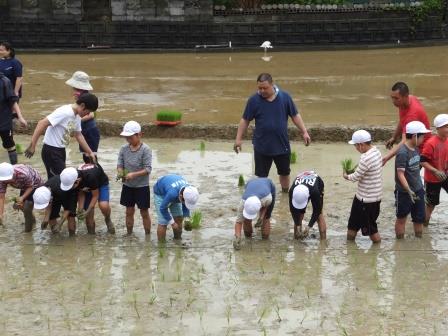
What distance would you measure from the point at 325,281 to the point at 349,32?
15965 millimetres

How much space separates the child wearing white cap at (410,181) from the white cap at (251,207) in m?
1.41

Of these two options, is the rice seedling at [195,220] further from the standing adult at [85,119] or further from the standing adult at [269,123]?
the standing adult at [85,119]

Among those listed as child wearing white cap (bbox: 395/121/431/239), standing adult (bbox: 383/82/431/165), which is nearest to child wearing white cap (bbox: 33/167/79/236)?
child wearing white cap (bbox: 395/121/431/239)

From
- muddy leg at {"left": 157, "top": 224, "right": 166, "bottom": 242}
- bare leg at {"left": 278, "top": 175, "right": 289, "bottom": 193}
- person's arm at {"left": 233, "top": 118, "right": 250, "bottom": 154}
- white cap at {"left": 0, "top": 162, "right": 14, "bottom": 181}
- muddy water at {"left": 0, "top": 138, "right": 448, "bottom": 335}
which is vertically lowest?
muddy water at {"left": 0, "top": 138, "right": 448, "bottom": 335}

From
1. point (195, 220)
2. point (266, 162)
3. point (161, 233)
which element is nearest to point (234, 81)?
point (266, 162)

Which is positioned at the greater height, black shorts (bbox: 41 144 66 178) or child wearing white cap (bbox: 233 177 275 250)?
black shorts (bbox: 41 144 66 178)

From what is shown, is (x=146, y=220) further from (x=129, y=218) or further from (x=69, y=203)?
(x=69, y=203)

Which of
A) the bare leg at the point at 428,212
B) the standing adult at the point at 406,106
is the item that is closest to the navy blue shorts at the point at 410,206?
the bare leg at the point at 428,212

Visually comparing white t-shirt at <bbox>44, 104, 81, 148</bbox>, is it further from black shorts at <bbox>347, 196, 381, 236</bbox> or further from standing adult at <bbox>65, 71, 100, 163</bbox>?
black shorts at <bbox>347, 196, 381, 236</bbox>

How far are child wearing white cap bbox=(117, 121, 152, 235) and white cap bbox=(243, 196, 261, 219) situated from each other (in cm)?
107

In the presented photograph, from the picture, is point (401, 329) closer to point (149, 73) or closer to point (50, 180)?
point (50, 180)

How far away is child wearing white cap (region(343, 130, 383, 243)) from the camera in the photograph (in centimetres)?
815

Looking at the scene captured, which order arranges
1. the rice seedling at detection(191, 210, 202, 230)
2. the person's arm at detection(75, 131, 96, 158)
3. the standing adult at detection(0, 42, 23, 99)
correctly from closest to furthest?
the rice seedling at detection(191, 210, 202, 230) < the person's arm at detection(75, 131, 96, 158) < the standing adult at detection(0, 42, 23, 99)

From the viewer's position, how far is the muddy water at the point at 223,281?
6504mm
